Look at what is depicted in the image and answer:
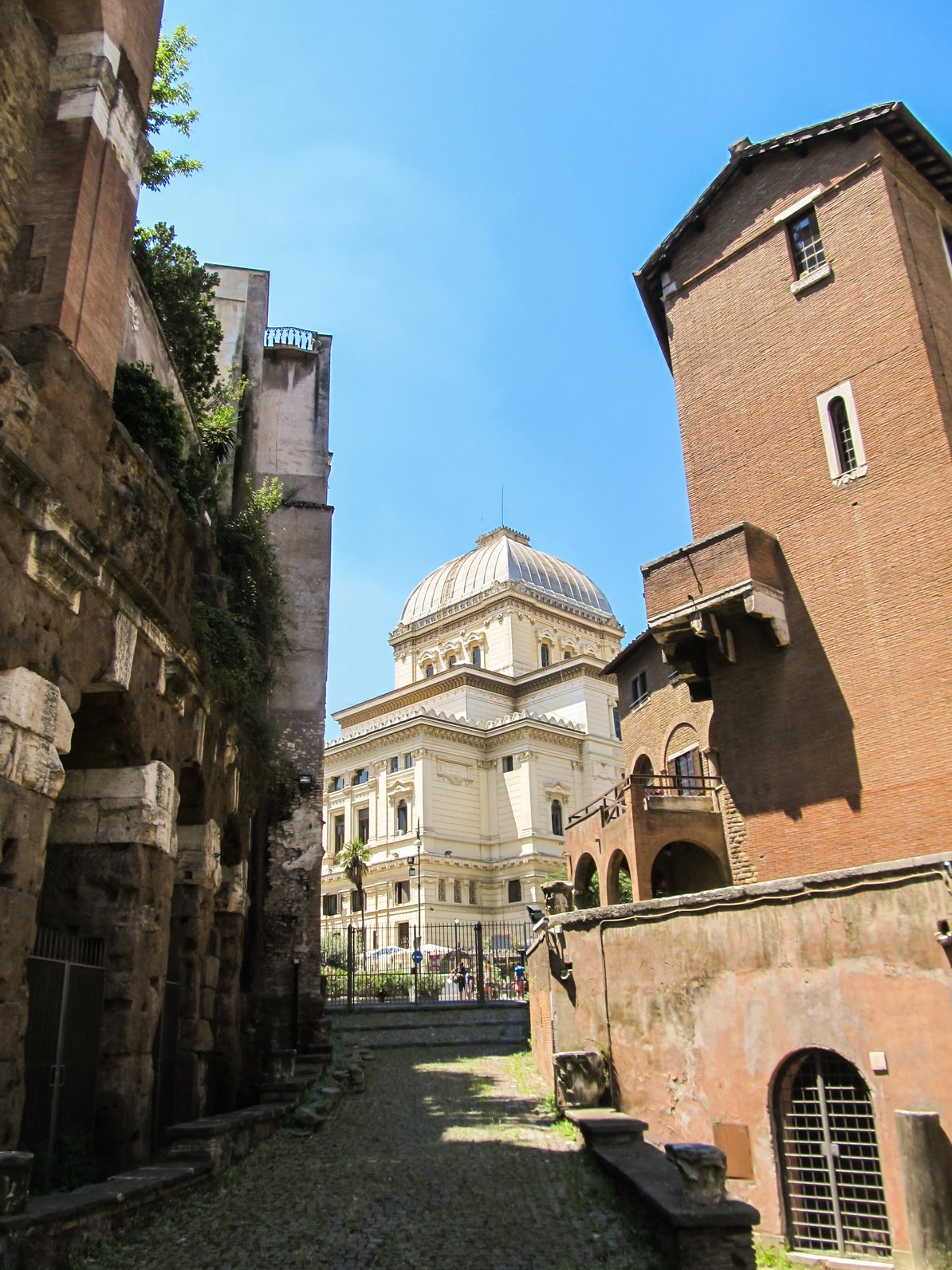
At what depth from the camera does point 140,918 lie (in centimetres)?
948

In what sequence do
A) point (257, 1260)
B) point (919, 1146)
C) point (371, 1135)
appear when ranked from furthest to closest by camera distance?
point (371, 1135) → point (919, 1146) → point (257, 1260)

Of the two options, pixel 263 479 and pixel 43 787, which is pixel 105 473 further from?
pixel 263 479

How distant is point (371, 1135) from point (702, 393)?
549 inches

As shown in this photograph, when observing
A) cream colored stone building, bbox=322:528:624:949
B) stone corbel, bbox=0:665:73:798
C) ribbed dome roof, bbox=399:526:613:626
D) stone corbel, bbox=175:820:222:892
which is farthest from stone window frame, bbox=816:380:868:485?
ribbed dome roof, bbox=399:526:613:626

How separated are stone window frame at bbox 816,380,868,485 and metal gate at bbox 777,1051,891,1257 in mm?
8877

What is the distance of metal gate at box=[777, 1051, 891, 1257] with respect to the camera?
36.9 feet

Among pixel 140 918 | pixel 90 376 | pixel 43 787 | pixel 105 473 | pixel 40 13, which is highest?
pixel 40 13

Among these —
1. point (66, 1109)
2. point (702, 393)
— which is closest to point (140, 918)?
point (66, 1109)

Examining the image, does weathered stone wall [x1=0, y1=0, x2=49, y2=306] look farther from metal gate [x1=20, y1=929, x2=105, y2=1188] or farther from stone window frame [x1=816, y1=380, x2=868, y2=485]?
stone window frame [x1=816, y1=380, x2=868, y2=485]

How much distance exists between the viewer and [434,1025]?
24.1m

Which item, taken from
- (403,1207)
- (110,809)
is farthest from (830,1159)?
(110,809)

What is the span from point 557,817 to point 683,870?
33.0 m

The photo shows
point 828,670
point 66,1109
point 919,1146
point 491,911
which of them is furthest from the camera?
point 491,911

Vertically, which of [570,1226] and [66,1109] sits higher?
[66,1109]
